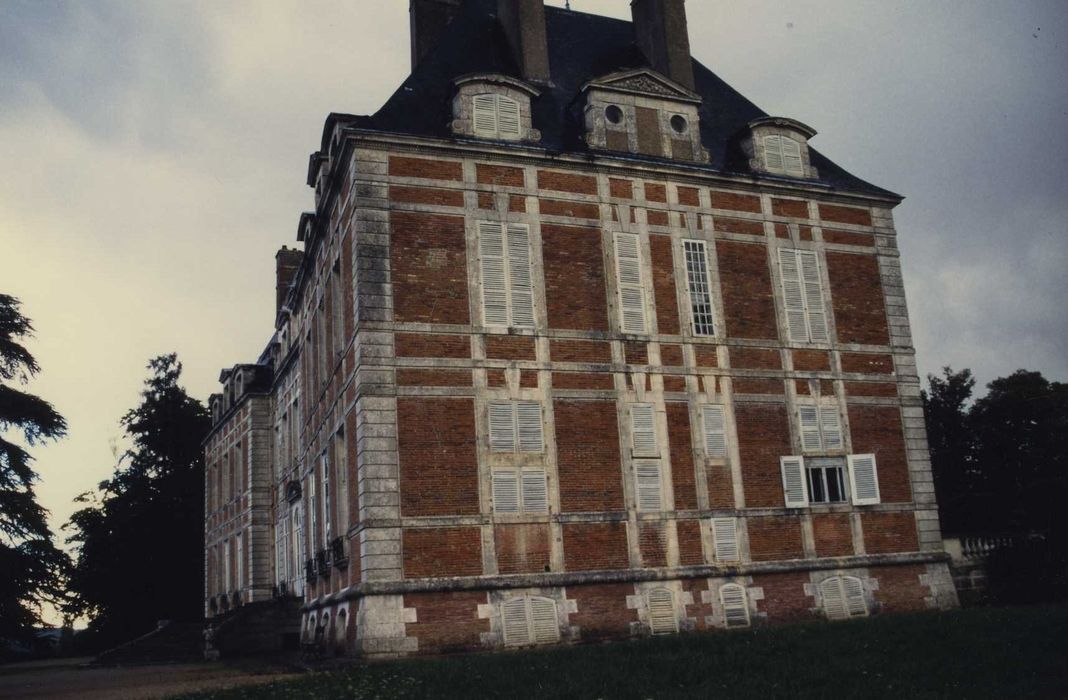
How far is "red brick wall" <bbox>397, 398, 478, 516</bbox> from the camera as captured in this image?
20.7m

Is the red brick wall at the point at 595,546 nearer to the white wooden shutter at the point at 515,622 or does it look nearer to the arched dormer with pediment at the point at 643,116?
the white wooden shutter at the point at 515,622

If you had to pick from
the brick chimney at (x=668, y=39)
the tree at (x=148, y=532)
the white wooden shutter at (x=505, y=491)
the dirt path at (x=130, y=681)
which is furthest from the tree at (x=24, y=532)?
the tree at (x=148, y=532)

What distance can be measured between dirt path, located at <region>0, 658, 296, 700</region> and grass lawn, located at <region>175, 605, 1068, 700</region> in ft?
8.67

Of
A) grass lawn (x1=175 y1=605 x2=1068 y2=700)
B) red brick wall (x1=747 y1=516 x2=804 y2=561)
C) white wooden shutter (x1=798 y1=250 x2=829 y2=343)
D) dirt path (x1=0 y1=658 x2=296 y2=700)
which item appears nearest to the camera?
grass lawn (x1=175 y1=605 x2=1068 y2=700)

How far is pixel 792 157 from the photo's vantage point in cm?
2573

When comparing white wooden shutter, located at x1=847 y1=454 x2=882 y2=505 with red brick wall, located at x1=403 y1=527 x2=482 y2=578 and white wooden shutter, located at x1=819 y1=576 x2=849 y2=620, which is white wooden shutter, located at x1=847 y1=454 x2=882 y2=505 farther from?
red brick wall, located at x1=403 y1=527 x2=482 y2=578

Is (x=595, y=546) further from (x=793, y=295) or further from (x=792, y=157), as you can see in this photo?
(x=792, y=157)

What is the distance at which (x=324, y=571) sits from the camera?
24312 millimetres

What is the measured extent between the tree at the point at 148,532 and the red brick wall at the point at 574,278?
110 ft

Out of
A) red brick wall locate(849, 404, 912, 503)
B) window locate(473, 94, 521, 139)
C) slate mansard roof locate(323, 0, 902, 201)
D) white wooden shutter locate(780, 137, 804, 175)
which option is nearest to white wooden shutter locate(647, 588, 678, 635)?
red brick wall locate(849, 404, 912, 503)

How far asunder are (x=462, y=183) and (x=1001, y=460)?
27.7m

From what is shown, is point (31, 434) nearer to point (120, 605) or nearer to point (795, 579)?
point (795, 579)

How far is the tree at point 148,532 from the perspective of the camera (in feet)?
164

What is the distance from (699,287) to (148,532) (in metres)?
35.4
